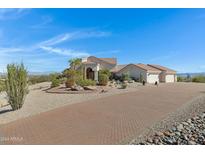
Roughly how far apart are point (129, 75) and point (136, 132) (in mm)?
35748

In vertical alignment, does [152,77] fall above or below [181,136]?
above

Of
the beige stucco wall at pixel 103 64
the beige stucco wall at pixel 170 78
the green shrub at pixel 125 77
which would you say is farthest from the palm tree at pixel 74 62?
the beige stucco wall at pixel 170 78

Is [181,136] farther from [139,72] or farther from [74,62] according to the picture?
[139,72]

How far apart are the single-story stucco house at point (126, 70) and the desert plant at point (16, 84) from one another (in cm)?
2480

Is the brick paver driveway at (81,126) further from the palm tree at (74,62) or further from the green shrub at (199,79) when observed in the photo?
the green shrub at (199,79)

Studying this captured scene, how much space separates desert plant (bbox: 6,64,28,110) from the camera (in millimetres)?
12891

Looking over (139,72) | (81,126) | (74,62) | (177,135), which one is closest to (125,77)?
(139,72)

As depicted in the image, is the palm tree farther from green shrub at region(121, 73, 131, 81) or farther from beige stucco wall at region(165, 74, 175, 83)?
beige stucco wall at region(165, 74, 175, 83)

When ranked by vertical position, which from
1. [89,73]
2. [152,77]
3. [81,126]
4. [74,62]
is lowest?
[81,126]

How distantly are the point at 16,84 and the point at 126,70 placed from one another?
3342 cm

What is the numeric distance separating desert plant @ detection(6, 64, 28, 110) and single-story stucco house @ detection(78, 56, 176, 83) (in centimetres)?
2480

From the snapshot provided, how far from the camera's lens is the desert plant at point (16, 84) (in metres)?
12.9

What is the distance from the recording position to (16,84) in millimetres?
13016
